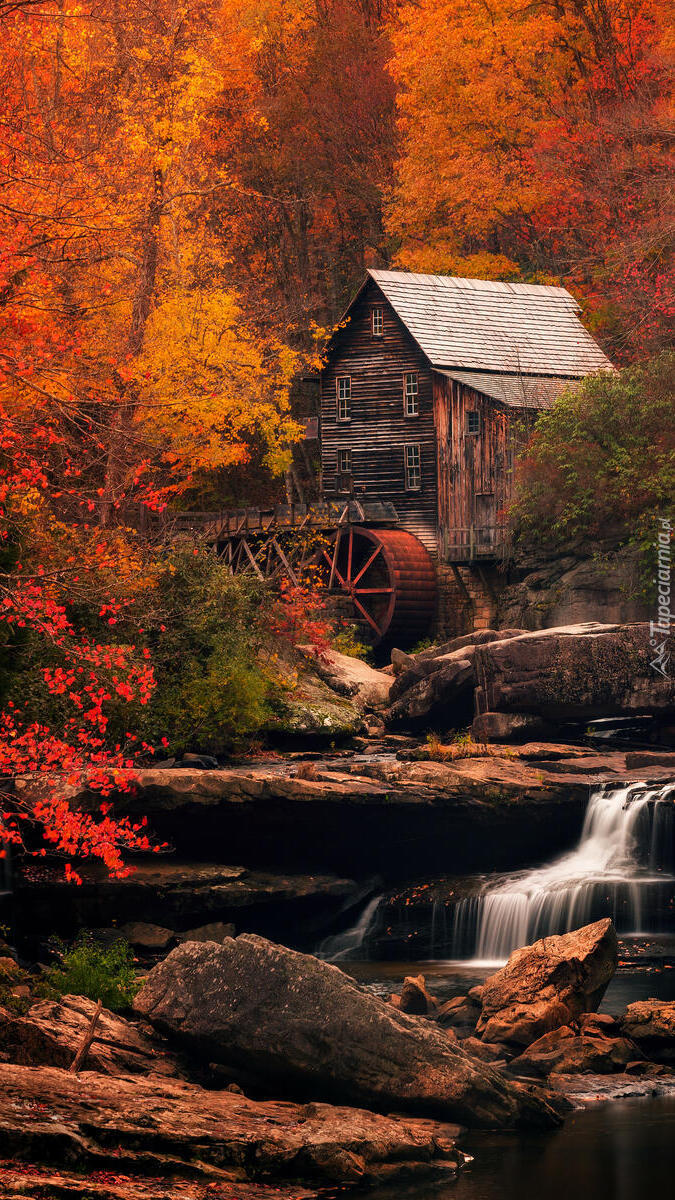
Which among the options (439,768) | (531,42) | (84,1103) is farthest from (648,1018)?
(531,42)

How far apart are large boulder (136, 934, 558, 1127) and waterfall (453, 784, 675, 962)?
6615 millimetres

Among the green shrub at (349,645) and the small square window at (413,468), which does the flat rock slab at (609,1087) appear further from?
the small square window at (413,468)

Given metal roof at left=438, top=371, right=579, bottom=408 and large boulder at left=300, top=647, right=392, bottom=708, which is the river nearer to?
large boulder at left=300, top=647, right=392, bottom=708

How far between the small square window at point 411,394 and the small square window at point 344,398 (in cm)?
226

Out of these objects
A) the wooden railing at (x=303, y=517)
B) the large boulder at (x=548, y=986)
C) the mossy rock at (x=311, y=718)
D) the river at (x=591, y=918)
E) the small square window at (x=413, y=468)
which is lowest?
the river at (x=591, y=918)

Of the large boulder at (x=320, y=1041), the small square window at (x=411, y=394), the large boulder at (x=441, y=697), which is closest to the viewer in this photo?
the large boulder at (x=320, y=1041)

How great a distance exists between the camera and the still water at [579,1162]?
11.1 metres

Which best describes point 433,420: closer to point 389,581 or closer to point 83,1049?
point 389,581

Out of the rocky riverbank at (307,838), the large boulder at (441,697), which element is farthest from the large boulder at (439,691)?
the rocky riverbank at (307,838)

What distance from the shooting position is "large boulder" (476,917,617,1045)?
14.2 metres

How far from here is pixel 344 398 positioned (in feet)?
146

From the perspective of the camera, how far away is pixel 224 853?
21047 millimetres

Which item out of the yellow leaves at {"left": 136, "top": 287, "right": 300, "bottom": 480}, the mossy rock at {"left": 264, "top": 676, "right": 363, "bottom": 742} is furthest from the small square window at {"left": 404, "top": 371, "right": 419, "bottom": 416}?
the mossy rock at {"left": 264, "top": 676, "right": 363, "bottom": 742}

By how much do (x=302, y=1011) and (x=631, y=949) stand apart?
7001mm
